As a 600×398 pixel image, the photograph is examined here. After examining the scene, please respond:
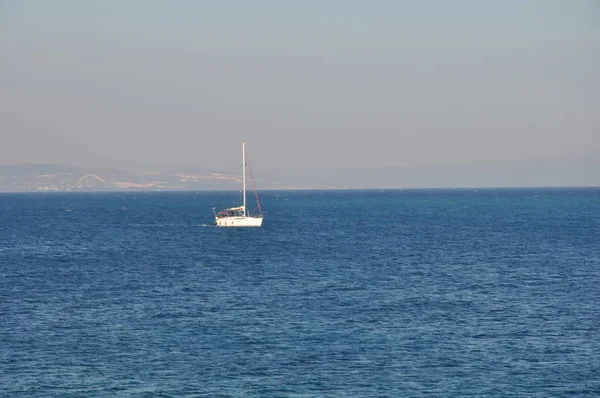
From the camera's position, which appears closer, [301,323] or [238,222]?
[301,323]

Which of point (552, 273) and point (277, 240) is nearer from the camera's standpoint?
point (552, 273)

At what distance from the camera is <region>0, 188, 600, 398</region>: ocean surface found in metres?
52.6

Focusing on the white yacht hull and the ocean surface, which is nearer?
the ocean surface

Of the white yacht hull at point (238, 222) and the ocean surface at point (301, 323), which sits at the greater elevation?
the white yacht hull at point (238, 222)

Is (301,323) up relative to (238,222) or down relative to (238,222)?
down

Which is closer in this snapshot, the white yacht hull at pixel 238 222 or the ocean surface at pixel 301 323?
the ocean surface at pixel 301 323

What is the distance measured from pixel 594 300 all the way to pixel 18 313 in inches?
2139

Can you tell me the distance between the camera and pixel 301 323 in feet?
226

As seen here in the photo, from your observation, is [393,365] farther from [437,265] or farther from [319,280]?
[437,265]

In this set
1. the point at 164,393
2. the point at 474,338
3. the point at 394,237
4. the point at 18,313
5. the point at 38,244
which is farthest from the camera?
the point at 394,237

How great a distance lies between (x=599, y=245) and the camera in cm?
13700

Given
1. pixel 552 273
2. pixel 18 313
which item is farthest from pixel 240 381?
pixel 552 273

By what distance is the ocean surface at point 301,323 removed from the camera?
52.6 metres

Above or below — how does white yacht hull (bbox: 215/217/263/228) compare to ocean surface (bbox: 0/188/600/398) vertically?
above
